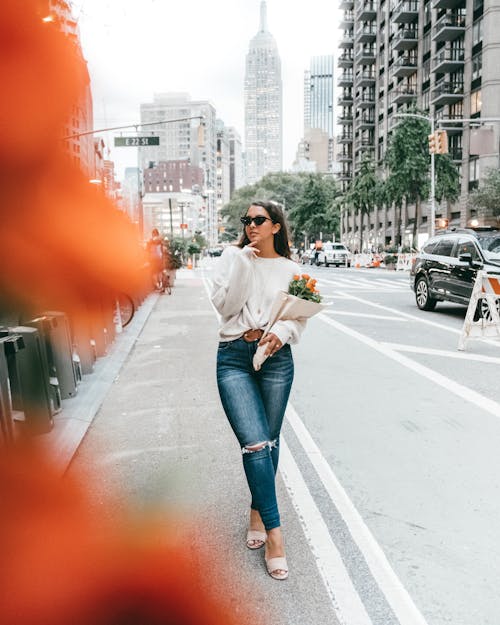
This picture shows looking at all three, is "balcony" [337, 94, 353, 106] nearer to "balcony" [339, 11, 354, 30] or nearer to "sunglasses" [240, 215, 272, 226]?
"balcony" [339, 11, 354, 30]

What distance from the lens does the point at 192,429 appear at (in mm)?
5609

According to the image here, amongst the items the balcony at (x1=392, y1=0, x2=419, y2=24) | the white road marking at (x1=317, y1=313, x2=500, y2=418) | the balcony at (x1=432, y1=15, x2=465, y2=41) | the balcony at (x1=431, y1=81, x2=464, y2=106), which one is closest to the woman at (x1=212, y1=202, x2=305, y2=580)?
the white road marking at (x1=317, y1=313, x2=500, y2=418)

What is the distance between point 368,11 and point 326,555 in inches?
3569

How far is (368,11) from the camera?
8169cm

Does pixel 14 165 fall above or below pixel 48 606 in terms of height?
above

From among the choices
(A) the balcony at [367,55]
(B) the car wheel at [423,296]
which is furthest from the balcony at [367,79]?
(B) the car wheel at [423,296]

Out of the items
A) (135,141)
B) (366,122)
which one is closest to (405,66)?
(366,122)

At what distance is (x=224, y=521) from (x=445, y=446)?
2.24 meters

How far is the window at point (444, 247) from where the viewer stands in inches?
547

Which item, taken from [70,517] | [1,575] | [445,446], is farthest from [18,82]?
[445,446]

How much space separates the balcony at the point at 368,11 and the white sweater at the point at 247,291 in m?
89.5

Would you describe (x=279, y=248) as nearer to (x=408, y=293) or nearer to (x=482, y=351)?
(x=482, y=351)

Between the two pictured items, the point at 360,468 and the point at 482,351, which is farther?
the point at 482,351

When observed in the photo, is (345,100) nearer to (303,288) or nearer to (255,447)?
(303,288)
